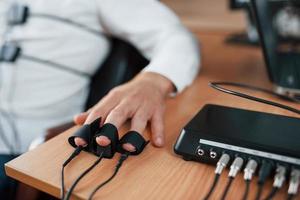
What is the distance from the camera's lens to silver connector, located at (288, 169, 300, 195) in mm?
395

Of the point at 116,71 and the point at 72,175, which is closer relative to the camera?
the point at 72,175

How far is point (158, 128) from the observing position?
55 cm

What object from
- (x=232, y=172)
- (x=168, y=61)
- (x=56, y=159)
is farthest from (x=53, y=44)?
(x=232, y=172)

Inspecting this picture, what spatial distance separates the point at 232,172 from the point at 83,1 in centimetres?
65

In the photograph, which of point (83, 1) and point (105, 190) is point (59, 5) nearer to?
point (83, 1)

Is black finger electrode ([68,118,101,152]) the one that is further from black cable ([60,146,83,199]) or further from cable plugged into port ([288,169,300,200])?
cable plugged into port ([288,169,300,200])

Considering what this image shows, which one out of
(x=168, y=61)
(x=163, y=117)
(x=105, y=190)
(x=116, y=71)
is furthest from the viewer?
(x=116, y=71)

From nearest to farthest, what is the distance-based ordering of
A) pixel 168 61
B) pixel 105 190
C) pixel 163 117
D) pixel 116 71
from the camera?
pixel 105 190 → pixel 163 117 → pixel 168 61 → pixel 116 71

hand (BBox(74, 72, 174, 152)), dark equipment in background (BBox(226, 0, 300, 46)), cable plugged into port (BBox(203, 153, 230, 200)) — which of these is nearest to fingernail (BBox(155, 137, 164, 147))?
hand (BBox(74, 72, 174, 152))

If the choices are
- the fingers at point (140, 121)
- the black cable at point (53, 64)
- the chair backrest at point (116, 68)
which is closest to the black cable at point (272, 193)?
the fingers at point (140, 121)

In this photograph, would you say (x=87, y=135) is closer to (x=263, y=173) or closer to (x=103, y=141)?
(x=103, y=141)

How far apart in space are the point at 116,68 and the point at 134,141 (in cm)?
41

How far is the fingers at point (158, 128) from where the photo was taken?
52cm

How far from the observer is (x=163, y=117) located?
0.61 metres
